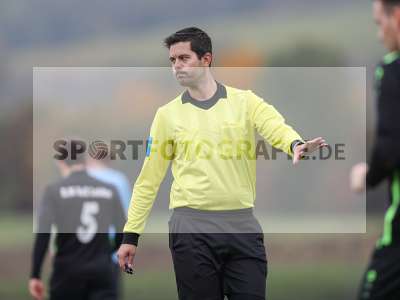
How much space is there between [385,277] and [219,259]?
1814mm

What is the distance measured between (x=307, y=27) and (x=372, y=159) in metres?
65.6

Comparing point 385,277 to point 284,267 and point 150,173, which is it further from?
point 284,267

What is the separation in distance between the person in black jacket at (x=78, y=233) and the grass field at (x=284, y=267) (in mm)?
12019

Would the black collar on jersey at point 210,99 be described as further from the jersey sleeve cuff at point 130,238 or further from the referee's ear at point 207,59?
the jersey sleeve cuff at point 130,238

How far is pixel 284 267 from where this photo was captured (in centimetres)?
2950

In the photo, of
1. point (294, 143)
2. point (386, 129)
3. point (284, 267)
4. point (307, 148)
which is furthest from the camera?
point (284, 267)

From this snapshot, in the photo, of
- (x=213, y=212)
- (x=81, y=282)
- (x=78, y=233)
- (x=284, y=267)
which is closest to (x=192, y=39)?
(x=213, y=212)

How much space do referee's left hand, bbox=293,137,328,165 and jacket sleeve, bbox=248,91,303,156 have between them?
0.68ft

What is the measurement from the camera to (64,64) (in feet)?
225

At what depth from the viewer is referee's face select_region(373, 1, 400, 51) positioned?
482 centimetres

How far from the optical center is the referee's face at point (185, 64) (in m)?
6.73

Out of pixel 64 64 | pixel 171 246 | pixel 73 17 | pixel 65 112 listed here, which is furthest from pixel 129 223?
pixel 73 17

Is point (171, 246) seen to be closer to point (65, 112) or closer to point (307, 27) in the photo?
point (65, 112)

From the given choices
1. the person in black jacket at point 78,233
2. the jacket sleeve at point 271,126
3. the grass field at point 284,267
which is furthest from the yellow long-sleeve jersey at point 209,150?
the grass field at point 284,267
